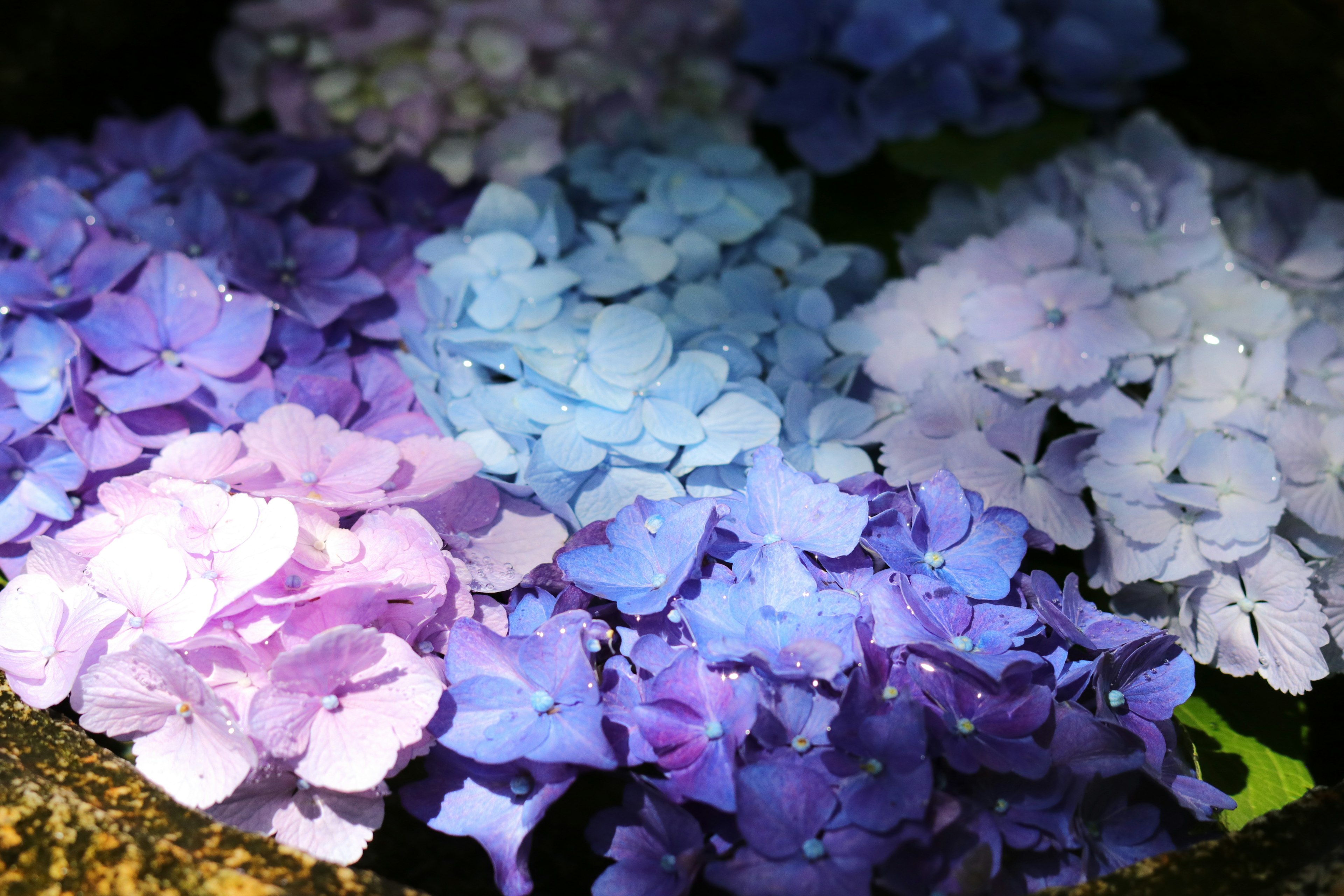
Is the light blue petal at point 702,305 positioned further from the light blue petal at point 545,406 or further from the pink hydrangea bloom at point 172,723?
the pink hydrangea bloom at point 172,723

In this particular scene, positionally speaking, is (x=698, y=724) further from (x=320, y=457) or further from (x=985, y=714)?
(x=320, y=457)

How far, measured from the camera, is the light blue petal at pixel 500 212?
1127 millimetres

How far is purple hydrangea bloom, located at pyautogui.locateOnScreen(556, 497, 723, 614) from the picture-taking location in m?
0.74

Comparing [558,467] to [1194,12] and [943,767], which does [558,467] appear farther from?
[1194,12]

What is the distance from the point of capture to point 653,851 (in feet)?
2.29

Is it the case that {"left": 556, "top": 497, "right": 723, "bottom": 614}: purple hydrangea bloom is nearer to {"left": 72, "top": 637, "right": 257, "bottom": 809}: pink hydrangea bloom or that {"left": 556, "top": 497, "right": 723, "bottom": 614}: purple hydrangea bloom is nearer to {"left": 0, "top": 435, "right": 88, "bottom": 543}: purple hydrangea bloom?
{"left": 72, "top": 637, "right": 257, "bottom": 809}: pink hydrangea bloom

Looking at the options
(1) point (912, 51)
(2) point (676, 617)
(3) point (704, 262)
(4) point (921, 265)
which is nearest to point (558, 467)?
(2) point (676, 617)

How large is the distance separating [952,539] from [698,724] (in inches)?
10.1

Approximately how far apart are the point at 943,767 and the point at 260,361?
76cm

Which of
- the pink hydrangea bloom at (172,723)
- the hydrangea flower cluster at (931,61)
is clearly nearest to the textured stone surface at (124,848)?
the pink hydrangea bloom at (172,723)

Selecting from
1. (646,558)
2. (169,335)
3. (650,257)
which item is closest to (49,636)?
(169,335)

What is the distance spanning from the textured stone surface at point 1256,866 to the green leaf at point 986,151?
93cm

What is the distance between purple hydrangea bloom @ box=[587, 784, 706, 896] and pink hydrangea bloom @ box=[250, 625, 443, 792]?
0.16 metres

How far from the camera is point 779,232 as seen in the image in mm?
1177
